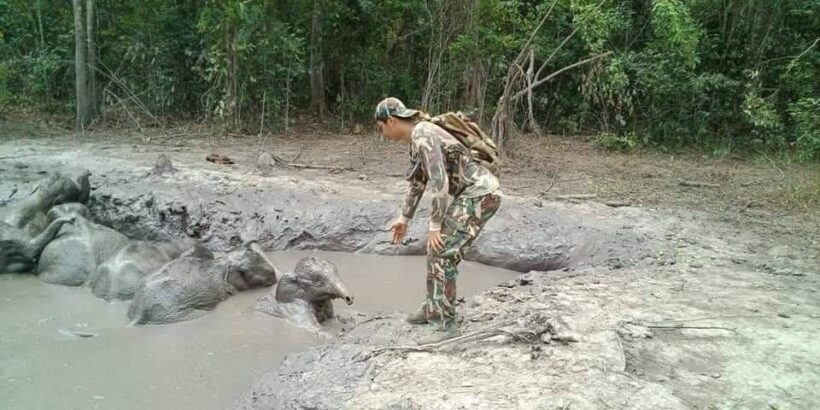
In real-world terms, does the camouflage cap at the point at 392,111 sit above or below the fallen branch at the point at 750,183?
above

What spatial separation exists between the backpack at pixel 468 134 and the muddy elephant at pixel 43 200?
490 cm

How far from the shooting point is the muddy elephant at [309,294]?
522 cm

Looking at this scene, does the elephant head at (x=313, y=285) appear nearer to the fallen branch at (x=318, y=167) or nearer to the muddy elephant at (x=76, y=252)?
the muddy elephant at (x=76, y=252)

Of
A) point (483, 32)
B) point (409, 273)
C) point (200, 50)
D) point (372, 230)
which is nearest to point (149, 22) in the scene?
point (200, 50)

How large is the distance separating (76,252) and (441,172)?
13.9ft

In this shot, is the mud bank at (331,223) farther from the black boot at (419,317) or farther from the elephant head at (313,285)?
the black boot at (419,317)

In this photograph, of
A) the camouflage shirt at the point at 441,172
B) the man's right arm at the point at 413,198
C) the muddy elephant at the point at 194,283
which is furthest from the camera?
the muddy elephant at the point at 194,283

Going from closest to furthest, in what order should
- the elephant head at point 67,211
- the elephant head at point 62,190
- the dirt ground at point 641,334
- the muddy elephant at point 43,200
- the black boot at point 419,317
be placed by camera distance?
the dirt ground at point 641,334 → the black boot at point 419,317 → the muddy elephant at point 43,200 → the elephant head at point 67,211 → the elephant head at point 62,190

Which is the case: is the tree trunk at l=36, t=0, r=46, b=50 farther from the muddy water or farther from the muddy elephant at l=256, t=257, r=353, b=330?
the muddy elephant at l=256, t=257, r=353, b=330

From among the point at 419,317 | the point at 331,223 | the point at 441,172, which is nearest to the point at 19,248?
the point at 331,223

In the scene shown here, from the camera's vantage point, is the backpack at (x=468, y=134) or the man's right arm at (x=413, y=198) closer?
the backpack at (x=468, y=134)

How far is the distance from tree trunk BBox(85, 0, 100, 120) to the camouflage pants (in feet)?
36.4

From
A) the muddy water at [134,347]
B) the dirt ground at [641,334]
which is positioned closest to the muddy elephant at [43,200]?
the muddy water at [134,347]

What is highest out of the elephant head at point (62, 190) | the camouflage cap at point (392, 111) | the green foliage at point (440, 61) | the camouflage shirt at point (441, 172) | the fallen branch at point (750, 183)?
the green foliage at point (440, 61)
